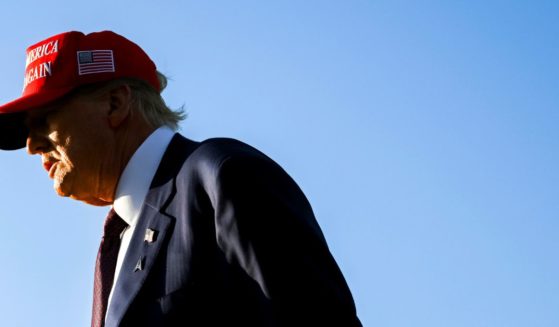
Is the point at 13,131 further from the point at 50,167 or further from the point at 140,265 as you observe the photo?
the point at 140,265

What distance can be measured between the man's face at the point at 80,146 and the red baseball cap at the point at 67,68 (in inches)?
3.2

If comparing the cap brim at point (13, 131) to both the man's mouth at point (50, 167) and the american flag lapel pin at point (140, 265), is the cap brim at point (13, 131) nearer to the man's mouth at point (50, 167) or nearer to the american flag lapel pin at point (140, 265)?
the man's mouth at point (50, 167)

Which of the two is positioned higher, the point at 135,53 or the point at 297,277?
the point at 135,53

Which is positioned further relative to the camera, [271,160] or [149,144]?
[149,144]

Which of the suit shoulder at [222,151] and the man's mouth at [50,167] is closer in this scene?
the suit shoulder at [222,151]

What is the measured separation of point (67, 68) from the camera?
195 inches

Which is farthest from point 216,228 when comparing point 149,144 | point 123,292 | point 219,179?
point 149,144

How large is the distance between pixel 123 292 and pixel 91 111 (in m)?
0.99

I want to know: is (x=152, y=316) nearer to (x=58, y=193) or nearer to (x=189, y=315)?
(x=189, y=315)

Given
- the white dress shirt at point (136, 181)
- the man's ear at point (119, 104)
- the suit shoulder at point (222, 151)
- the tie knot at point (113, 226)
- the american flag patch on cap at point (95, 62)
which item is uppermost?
the american flag patch on cap at point (95, 62)

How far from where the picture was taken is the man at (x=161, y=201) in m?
3.92

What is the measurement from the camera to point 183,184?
4363mm

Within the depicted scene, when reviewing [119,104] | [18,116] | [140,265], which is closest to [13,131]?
[18,116]

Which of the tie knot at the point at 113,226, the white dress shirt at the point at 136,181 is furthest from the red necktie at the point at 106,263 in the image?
the white dress shirt at the point at 136,181
